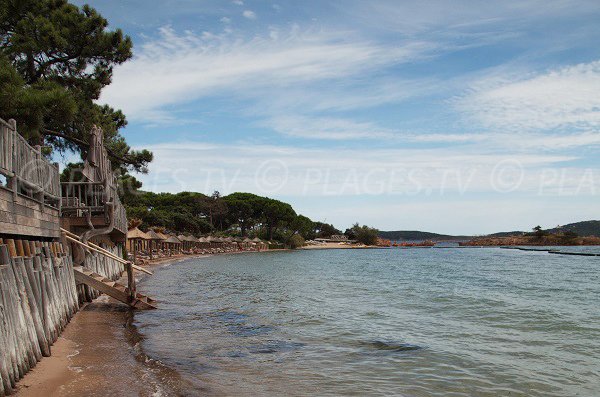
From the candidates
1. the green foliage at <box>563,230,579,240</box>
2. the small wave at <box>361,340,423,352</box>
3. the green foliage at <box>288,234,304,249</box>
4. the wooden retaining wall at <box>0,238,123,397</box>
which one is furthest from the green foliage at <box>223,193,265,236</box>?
the wooden retaining wall at <box>0,238,123,397</box>

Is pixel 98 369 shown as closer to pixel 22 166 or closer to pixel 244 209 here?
pixel 22 166

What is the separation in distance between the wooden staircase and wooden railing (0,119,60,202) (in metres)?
2.29

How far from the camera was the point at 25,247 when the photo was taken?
8820 mm

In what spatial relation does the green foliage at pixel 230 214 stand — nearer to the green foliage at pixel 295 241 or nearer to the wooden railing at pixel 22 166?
the green foliage at pixel 295 241

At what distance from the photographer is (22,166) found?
29.9ft

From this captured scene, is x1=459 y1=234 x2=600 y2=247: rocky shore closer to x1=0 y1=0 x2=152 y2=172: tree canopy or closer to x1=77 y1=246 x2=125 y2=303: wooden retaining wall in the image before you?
x1=0 y1=0 x2=152 y2=172: tree canopy

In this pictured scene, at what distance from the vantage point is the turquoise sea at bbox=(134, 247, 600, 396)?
8.07 meters

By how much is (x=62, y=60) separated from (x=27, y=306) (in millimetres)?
16135

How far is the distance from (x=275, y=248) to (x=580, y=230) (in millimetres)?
114015

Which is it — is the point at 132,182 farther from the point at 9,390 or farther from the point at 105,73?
the point at 9,390

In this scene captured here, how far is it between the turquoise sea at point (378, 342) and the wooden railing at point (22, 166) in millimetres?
3733

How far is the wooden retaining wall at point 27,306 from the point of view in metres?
5.77

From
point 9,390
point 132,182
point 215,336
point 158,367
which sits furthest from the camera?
point 132,182

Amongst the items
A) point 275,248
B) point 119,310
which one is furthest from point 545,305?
point 275,248
